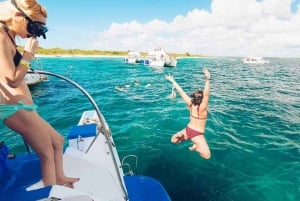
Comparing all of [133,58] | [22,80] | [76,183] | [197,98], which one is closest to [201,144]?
[197,98]

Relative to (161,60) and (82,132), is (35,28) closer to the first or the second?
(82,132)

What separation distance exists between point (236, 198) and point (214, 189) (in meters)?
0.61

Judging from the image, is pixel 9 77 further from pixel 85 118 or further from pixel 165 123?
pixel 165 123

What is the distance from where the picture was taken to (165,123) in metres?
13.2

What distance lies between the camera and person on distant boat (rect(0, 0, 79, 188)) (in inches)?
117

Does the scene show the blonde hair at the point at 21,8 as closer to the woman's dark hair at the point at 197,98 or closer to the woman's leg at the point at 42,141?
the woman's leg at the point at 42,141

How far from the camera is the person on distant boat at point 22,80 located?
2.98 meters

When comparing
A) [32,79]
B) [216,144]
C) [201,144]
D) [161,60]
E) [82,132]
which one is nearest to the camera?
[82,132]

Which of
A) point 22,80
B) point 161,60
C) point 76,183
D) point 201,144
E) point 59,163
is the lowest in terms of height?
point 201,144

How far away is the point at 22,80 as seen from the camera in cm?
322

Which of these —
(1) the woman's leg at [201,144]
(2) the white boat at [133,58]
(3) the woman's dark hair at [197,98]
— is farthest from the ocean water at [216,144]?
(2) the white boat at [133,58]

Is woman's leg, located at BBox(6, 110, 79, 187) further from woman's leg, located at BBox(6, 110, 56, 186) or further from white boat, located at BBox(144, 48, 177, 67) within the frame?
white boat, located at BBox(144, 48, 177, 67)

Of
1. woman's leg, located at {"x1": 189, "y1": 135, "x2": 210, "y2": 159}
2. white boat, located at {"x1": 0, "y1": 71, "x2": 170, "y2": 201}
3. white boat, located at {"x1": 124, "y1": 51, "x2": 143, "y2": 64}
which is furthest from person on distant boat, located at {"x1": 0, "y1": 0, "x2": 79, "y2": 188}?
white boat, located at {"x1": 124, "y1": 51, "x2": 143, "y2": 64}

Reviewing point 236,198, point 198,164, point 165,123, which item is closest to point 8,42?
point 236,198
